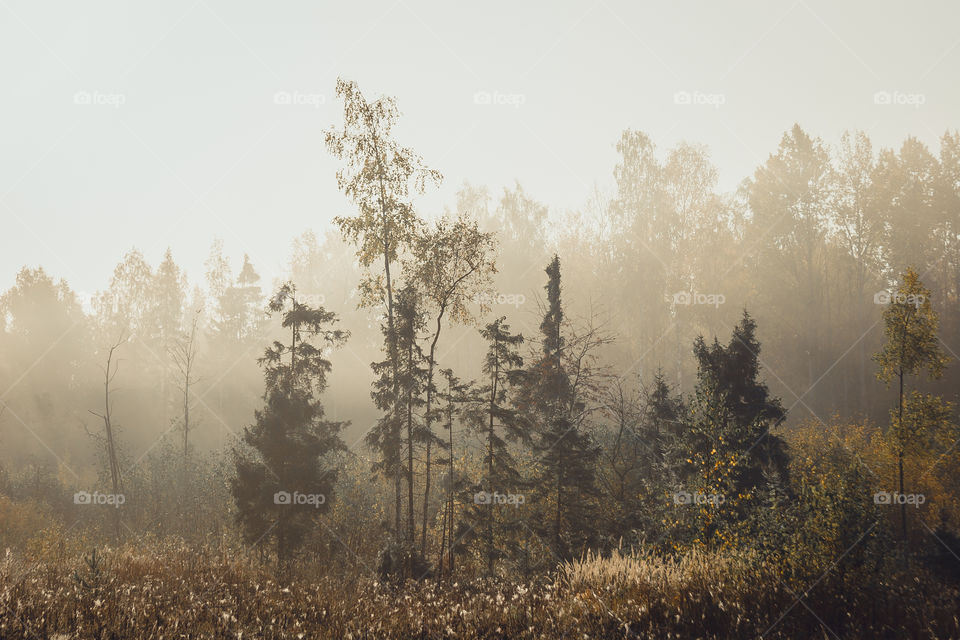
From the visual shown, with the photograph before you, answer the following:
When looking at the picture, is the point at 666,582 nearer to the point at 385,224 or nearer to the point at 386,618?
the point at 386,618

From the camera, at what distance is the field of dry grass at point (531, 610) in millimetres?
6686

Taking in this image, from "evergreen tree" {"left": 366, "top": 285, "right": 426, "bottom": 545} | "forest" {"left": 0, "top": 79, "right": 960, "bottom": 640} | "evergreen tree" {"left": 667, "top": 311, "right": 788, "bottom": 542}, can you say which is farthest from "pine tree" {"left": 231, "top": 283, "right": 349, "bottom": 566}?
"evergreen tree" {"left": 667, "top": 311, "right": 788, "bottom": 542}

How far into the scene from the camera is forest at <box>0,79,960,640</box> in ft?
26.5

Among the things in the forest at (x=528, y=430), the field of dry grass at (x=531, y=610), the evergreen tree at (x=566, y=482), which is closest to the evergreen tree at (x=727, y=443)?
the forest at (x=528, y=430)

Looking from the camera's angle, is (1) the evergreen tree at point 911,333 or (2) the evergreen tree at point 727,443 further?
(1) the evergreen tree at point 911,333

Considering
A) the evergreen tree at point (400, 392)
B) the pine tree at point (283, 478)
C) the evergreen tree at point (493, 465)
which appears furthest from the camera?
the evergreen tree at point (400, 392)

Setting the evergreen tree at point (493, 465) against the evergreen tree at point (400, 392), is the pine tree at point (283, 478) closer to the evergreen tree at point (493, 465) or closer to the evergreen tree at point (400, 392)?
the evergreen tree at point (400, 392)

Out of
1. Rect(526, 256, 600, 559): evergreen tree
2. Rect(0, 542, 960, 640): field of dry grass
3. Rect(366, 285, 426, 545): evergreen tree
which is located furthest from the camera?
Rect(366, 285, 426, 545): evergreen tree

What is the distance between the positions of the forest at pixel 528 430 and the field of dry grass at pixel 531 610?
0.20ft

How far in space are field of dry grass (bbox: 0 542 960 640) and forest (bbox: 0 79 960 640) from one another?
6 cm

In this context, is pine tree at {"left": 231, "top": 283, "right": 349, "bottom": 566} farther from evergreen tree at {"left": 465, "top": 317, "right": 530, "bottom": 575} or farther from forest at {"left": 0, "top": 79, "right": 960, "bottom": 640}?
evergreen tree at {"left": 465, "top": 317, "right": 530, "bottom": 575}

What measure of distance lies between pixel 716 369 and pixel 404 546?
15.5 meters

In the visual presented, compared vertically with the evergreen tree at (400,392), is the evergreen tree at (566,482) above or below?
below

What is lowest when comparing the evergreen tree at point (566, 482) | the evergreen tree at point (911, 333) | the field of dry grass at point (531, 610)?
the evergreen tree at point (566, 482)
